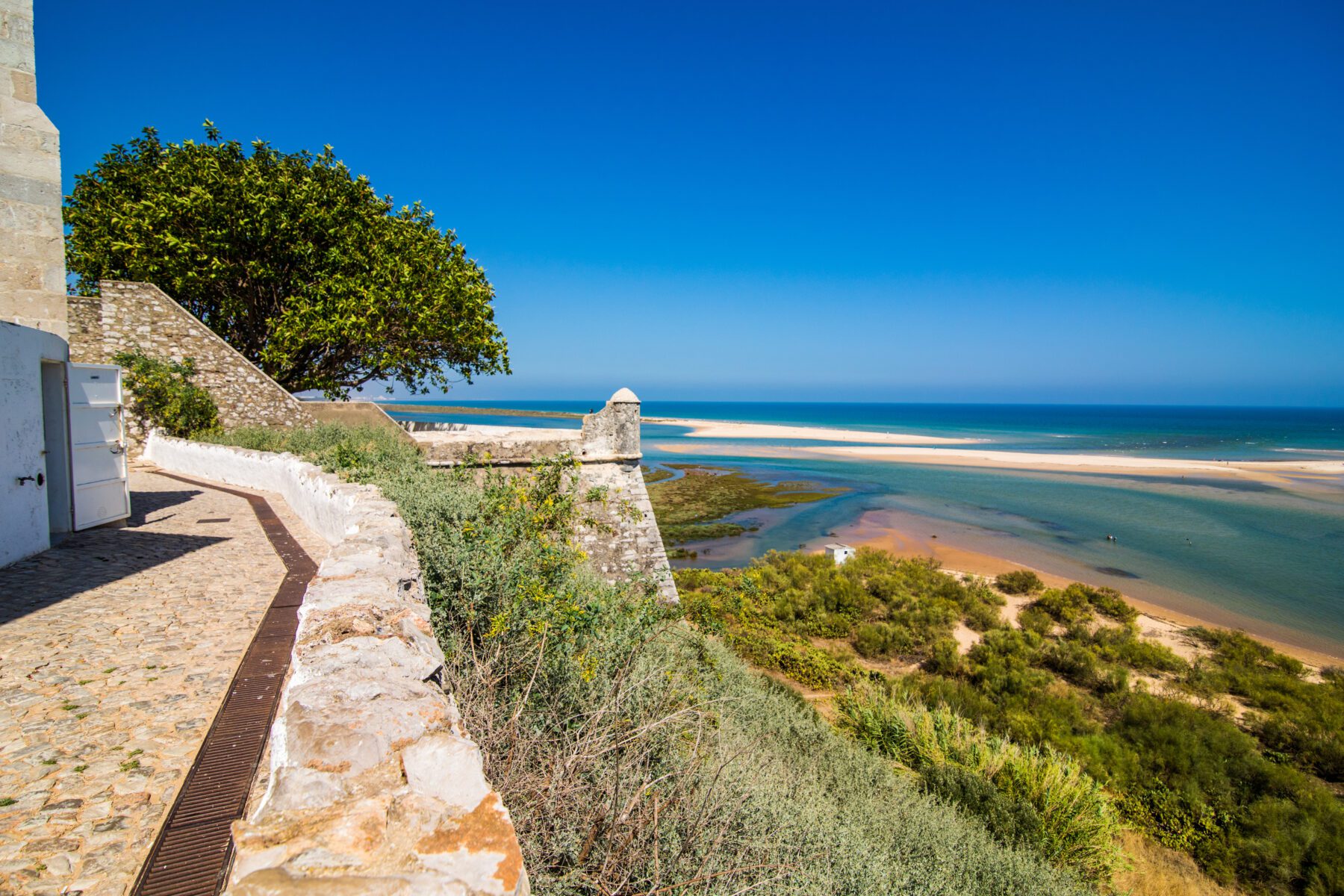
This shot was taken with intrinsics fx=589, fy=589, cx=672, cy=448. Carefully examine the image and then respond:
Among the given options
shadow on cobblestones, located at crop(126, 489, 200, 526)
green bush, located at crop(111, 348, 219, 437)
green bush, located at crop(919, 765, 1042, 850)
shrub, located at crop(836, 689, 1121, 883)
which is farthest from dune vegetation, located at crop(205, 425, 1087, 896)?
green bush, located at crop(111, 348, 219, 437)

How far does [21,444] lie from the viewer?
5.18m

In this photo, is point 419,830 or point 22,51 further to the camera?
point 22,51

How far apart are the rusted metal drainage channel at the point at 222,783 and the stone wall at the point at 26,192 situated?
17.8 ft

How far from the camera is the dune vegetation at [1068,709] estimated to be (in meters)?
6.78

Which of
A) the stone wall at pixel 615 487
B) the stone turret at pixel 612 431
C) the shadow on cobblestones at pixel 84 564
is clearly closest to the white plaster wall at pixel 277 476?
the shadow on cobblestones at pixel 84 564

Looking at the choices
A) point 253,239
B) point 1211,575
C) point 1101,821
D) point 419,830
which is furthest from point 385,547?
point 1211,575

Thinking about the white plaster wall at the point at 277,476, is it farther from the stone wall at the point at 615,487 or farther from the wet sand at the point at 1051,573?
the wet sand at the point at 1051,573

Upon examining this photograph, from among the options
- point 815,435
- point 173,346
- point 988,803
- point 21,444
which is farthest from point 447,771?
point 815,435

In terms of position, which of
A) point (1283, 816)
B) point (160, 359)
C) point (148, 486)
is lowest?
point (1283, 816)

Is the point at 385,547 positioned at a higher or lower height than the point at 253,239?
lower

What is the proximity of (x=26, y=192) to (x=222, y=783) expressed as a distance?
7633 millimetres

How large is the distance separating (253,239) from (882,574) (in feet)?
59.4

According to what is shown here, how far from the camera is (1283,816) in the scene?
727 cm

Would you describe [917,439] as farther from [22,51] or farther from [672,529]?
[22,51]
